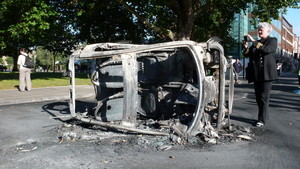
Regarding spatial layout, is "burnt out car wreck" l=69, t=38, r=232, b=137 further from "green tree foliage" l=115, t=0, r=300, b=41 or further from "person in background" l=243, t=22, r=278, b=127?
"green tree foliage" l=115, t=0, r=300, b=41

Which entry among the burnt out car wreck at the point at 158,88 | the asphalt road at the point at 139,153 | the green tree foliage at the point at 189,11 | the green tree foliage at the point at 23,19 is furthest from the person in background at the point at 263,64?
the green tree foliage at the point at 23,19

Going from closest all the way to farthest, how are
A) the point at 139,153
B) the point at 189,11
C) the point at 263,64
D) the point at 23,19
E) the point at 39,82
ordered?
the point at 139,153
the point at 263,64
the point at 23,19
the point at 39,82
the point at 189,11

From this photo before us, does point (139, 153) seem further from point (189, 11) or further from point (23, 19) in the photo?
point (189, 11)

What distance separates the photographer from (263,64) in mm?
5070

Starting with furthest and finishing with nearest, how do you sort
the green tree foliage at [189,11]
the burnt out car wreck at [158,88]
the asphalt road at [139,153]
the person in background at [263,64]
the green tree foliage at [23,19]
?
the green tree foliage at [189,11]
the green tree foliage at [23,19]
the person in background at [263,64]
the burnt out car wreck at [158,88]
the asphalt road at [139,153]

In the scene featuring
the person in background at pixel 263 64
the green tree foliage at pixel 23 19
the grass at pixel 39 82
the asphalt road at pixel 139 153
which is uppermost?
the green tree foliage at pixel 23 19

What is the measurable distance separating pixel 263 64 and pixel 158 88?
2.12m

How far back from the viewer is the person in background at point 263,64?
4.99m

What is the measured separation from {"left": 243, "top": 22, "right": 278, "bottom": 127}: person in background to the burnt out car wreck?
759mm

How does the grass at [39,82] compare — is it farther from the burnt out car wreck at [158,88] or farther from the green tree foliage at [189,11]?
the burnt out car wreck at [158,88]

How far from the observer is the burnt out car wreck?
4219 millimetres

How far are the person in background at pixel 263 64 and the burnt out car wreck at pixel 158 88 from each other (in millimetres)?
759

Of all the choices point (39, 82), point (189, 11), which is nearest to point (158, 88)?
point (39, 82)

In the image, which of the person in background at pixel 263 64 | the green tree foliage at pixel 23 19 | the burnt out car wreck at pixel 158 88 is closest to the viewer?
the burnt out car wreck at pixel 158 88
